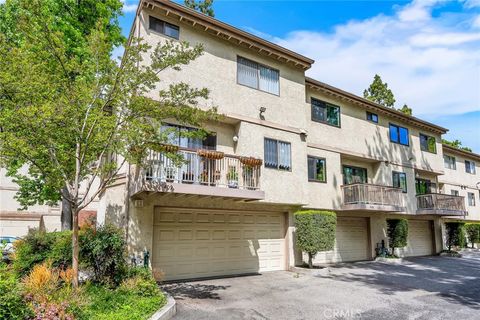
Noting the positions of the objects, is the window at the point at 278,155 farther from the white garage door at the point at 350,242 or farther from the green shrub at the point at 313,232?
the white garage door at the point at 350,242

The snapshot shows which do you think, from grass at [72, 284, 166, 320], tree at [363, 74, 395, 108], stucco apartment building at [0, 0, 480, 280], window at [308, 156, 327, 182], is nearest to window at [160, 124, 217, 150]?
stucco apartment building at [0, 0, 480, 280]

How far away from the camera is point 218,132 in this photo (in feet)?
43.2

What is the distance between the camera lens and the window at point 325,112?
1691 cm

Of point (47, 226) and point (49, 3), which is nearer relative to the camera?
point (49, 3)

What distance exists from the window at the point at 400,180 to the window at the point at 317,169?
6307mm

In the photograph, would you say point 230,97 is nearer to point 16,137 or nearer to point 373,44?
point 373,44

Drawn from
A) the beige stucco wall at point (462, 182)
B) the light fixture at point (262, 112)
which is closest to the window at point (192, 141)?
the light fixture at point (262, 112)

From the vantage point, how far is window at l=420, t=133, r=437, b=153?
23.0 meters

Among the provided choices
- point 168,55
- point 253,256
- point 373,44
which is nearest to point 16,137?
point 168,55

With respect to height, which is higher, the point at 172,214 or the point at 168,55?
the point at 168,55

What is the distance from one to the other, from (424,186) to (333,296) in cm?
1714

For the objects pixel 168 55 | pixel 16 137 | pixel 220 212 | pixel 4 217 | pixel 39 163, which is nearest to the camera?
pixel 16 137

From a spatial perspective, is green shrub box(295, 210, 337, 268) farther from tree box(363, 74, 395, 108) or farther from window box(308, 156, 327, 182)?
tree box(363, 74, 395, 108)

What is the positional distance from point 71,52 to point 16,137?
8762mm
